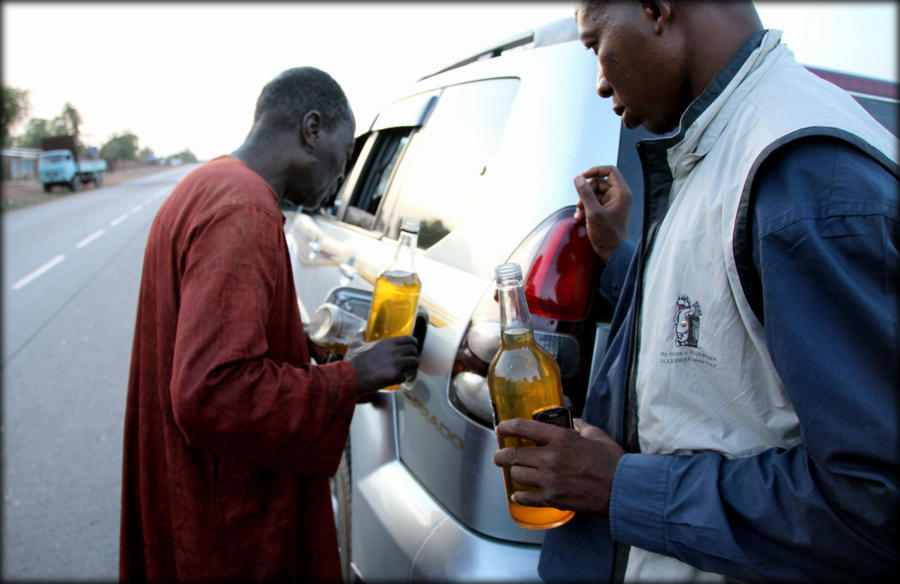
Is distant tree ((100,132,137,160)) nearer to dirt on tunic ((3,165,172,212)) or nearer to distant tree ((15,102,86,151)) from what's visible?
distant tree ((15,102,86,151))

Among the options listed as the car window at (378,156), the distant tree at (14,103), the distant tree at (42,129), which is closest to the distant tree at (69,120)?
the distant tree at (42,129)

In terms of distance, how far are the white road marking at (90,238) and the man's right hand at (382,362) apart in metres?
13.0

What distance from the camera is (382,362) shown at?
149 centimetres

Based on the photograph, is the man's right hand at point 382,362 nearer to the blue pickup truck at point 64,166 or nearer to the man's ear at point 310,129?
the man's ear at point 310,129

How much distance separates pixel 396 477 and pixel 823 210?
1.37 m

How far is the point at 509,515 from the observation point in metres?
1.34

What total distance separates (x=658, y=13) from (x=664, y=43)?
0.05 meters

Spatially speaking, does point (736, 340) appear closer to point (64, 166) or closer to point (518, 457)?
point (518, 457)

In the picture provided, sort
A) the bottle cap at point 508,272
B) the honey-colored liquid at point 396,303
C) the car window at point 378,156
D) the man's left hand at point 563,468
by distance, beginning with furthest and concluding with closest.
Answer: the car window at point 378,156 < the honey-colored liquid at point 396,303 < the bottle cap at point 508,272 < the man's left hand at point 563,468

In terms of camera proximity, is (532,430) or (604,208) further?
(604,208)

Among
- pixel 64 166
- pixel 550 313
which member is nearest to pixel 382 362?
pixel 550 313

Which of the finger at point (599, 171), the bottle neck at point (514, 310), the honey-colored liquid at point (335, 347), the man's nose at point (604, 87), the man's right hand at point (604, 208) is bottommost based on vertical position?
the honey-colored liquid at point (335, 347)

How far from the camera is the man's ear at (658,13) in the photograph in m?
1.00

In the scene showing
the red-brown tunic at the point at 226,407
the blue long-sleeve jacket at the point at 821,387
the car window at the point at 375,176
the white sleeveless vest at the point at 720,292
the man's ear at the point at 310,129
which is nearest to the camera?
the blue long-sleeve jacket at the point at 821,387
